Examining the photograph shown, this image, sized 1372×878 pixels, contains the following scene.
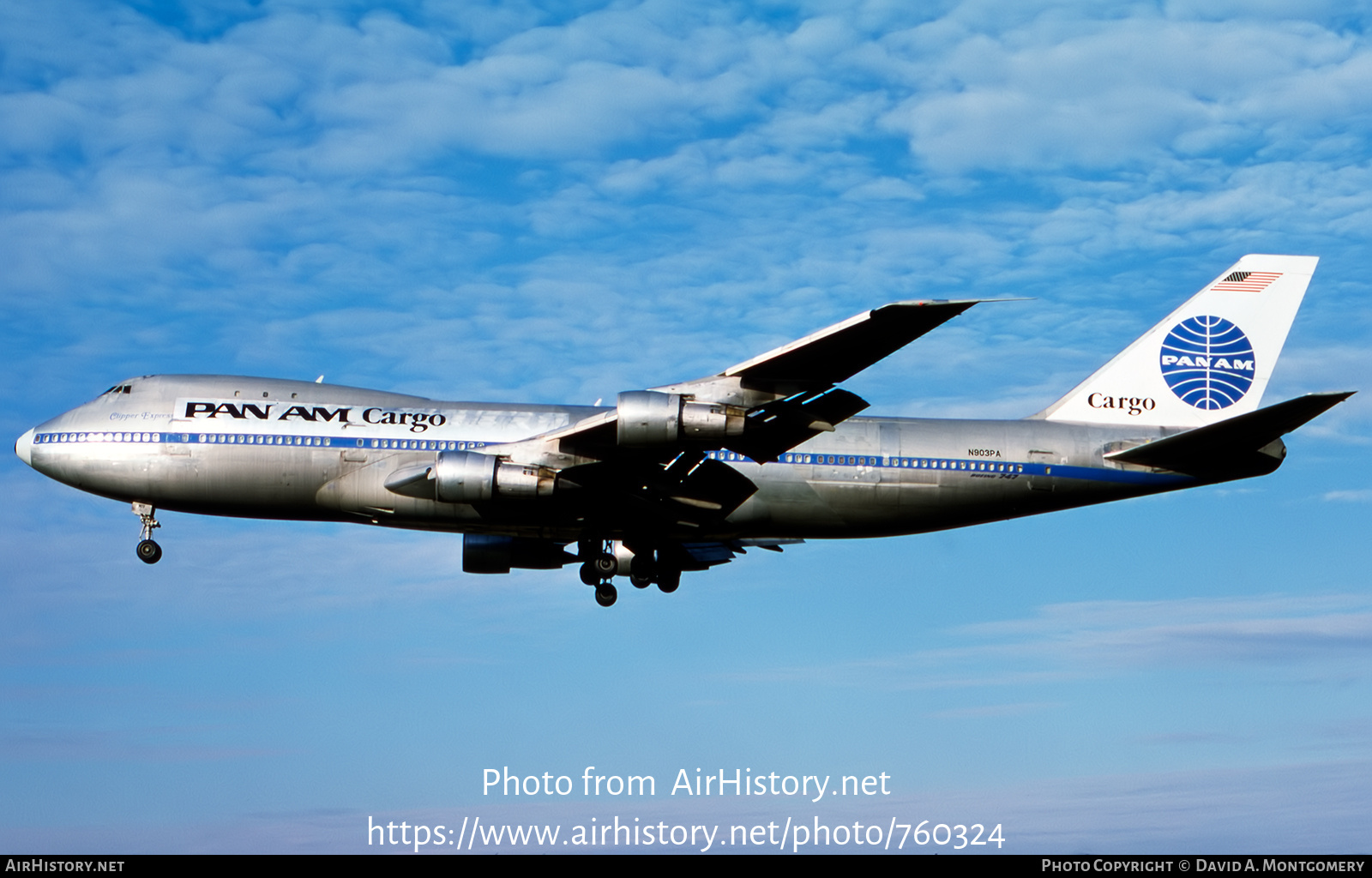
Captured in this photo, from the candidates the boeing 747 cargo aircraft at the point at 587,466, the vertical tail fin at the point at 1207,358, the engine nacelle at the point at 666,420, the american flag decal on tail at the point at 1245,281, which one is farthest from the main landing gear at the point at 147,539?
the american flag decal on tail at the point at 1245,281

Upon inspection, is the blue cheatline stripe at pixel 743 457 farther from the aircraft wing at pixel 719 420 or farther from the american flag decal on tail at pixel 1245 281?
the american flag decal on tail at pixel 1245 281

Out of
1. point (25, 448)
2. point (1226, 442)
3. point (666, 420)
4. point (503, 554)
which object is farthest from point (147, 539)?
point (1226, 442)

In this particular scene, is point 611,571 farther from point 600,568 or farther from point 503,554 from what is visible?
point 503,554

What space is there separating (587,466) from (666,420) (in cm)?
401

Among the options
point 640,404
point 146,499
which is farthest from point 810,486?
point 146,499

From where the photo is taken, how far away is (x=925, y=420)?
37.5 m

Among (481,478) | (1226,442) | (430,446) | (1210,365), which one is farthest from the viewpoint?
(1210,365)

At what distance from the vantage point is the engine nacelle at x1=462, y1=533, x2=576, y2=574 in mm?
39344

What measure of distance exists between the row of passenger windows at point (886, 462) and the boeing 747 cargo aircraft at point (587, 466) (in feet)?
0.15

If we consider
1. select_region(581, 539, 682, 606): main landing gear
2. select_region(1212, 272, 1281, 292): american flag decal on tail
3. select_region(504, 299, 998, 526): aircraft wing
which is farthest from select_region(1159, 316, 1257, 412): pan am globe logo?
select_region(581, 539, 682, 606): main landing gear

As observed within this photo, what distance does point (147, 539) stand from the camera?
36719 millimetres

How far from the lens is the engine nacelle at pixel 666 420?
30.2 metres

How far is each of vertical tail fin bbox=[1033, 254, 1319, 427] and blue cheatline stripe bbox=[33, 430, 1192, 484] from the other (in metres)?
2.60

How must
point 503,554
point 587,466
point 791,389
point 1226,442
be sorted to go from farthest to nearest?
point 503,554 → point 1226,442 → point 587,466 → point 791,389
